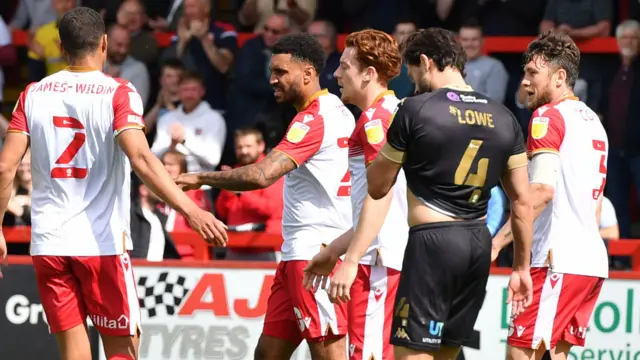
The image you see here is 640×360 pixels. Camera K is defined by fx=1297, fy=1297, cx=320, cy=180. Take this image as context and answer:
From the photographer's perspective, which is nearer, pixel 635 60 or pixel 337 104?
pixel 337 104

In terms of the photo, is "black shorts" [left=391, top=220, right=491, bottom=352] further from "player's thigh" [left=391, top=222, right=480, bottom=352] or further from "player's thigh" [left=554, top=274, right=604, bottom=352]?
"player's thigh" [left=554, top=274, right=604, bottom=352]

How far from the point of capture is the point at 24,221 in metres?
11.3

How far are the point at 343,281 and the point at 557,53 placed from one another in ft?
7.52

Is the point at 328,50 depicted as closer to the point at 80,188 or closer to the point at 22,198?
the point at 22,198

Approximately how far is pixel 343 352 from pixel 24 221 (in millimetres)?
4543

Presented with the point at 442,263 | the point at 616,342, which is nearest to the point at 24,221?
the point at 616,342

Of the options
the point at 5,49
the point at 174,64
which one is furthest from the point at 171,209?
the point at 5,49

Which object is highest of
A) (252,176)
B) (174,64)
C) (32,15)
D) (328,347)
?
(32,15)

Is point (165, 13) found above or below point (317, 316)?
above

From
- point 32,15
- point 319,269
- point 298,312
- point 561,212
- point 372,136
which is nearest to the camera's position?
point 319,269

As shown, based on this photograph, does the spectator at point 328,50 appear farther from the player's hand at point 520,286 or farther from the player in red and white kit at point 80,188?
the player's hand at point 520,286

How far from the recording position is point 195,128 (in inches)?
481

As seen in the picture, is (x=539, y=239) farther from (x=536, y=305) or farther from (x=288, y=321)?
(x=288, y=321)

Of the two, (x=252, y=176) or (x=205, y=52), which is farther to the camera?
(x=205, y=52)
